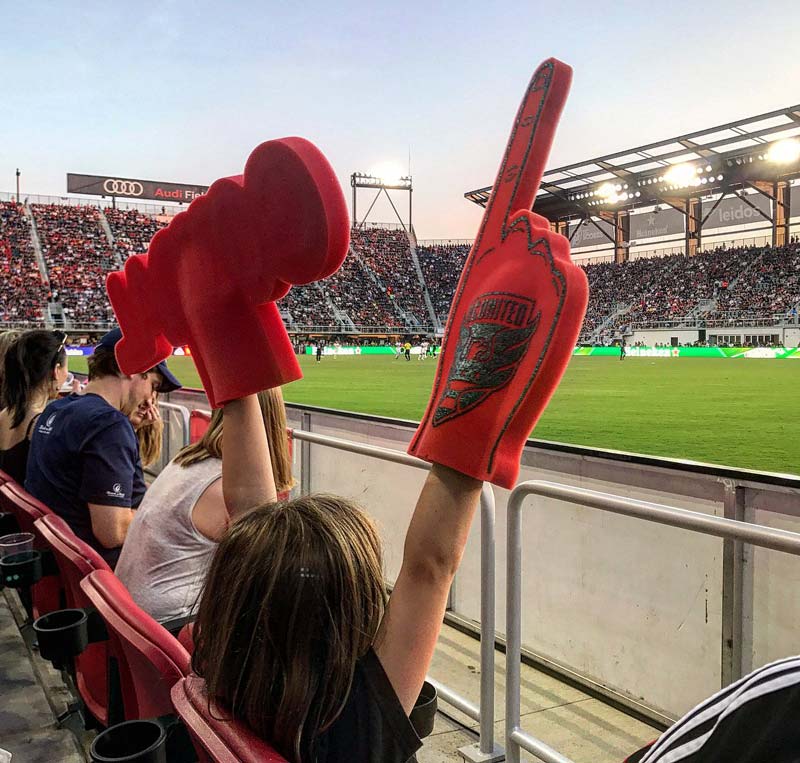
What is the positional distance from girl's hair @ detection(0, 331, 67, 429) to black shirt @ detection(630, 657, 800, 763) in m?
3.75

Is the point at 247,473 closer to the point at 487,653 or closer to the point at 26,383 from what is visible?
the point at 487,653

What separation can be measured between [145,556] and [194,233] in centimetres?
125

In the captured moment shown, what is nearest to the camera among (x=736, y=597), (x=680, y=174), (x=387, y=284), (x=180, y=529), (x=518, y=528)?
(x=180, y=529)

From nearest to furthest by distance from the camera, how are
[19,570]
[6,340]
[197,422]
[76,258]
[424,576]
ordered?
[424,576] → [19,570] → [6,340] → [197,422] → [76,258]

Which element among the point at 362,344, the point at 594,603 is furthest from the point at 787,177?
the point at 594,603

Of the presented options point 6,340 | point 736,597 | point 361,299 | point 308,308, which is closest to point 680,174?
point 361,299

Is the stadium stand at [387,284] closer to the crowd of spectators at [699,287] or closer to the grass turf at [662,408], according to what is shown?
the crowd of spectators at [699,287]

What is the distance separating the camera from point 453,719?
9.95ft

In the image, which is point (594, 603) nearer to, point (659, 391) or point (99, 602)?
point (99, 602)

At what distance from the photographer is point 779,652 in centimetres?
246

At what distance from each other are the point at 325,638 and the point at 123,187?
63.8 m

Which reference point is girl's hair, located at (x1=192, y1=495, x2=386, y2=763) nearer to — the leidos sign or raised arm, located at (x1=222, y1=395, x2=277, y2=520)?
raised arm, located at (x1=222, y1=395, x2=277, y2=520)

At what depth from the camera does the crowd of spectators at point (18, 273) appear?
39188 millimetres

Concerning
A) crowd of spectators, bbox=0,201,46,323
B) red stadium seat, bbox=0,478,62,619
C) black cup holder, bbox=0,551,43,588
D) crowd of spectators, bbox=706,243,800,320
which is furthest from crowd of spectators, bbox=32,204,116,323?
black cup holder, bbox=0,551,43,588
